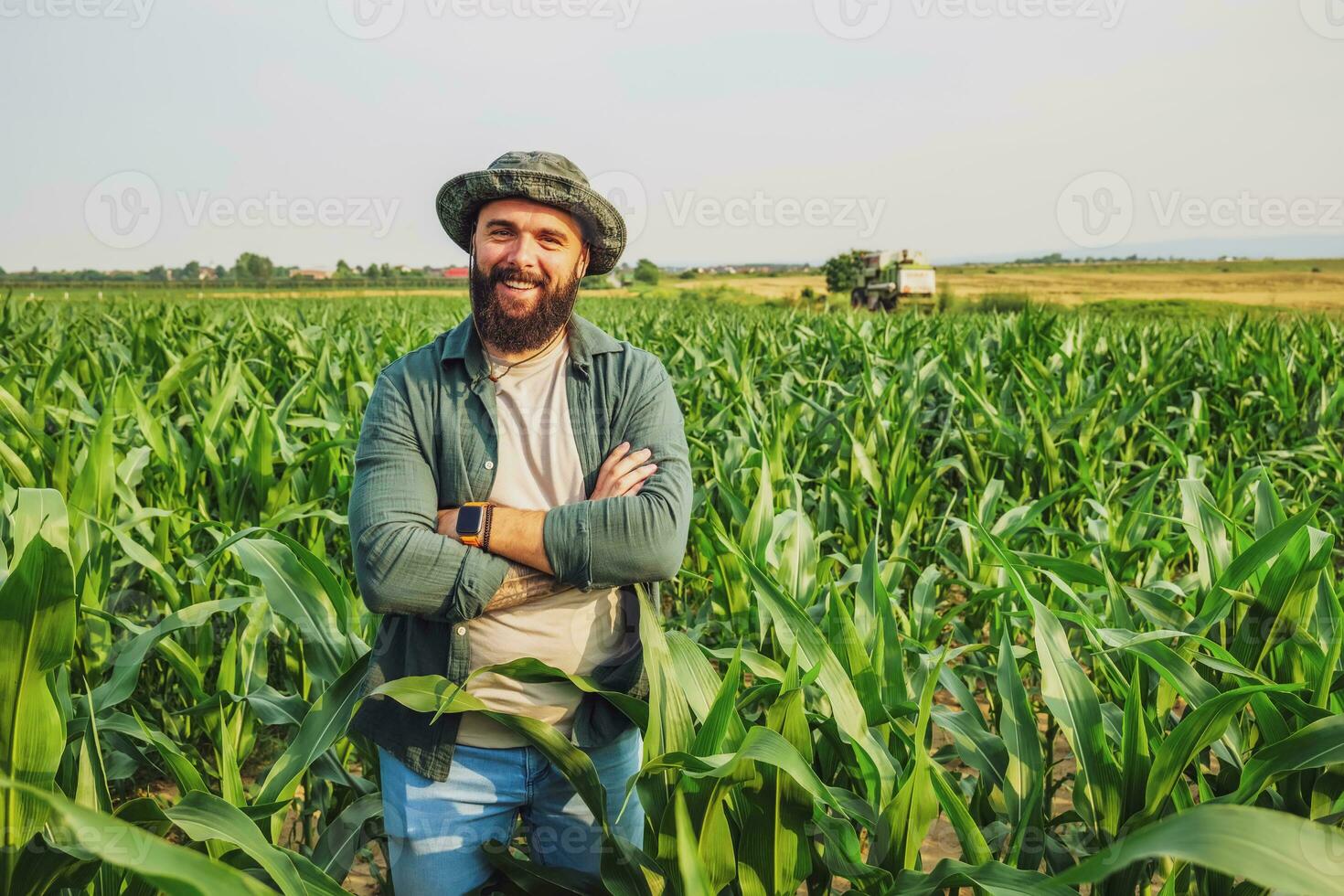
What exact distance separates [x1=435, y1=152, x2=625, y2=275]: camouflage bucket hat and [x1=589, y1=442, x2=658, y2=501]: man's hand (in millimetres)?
351

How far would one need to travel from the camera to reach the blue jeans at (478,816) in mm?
1315

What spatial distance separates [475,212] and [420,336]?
6.23 meters

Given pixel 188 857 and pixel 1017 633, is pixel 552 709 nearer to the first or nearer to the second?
pixel 188 857

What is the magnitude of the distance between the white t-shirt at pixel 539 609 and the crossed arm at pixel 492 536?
0.04 m

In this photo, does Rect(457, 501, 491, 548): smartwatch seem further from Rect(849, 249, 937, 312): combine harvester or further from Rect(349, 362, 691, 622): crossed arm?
Rect(849, 249, 937, 312): combine harvester

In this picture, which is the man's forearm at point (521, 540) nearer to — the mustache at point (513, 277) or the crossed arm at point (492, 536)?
the crossed arm at point (492, 536)

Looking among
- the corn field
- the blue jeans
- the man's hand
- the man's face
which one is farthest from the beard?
the blue jeans

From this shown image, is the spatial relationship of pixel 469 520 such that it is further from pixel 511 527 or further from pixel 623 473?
pixel 623 473

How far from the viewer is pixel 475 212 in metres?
1.42

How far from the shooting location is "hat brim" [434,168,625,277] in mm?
1276

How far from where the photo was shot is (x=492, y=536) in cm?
129

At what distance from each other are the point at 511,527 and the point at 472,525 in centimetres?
6

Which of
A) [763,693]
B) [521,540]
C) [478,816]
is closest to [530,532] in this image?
[521,540]

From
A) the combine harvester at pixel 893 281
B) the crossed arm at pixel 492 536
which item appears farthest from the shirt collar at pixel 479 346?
the combine harvester at pixel 893 281
